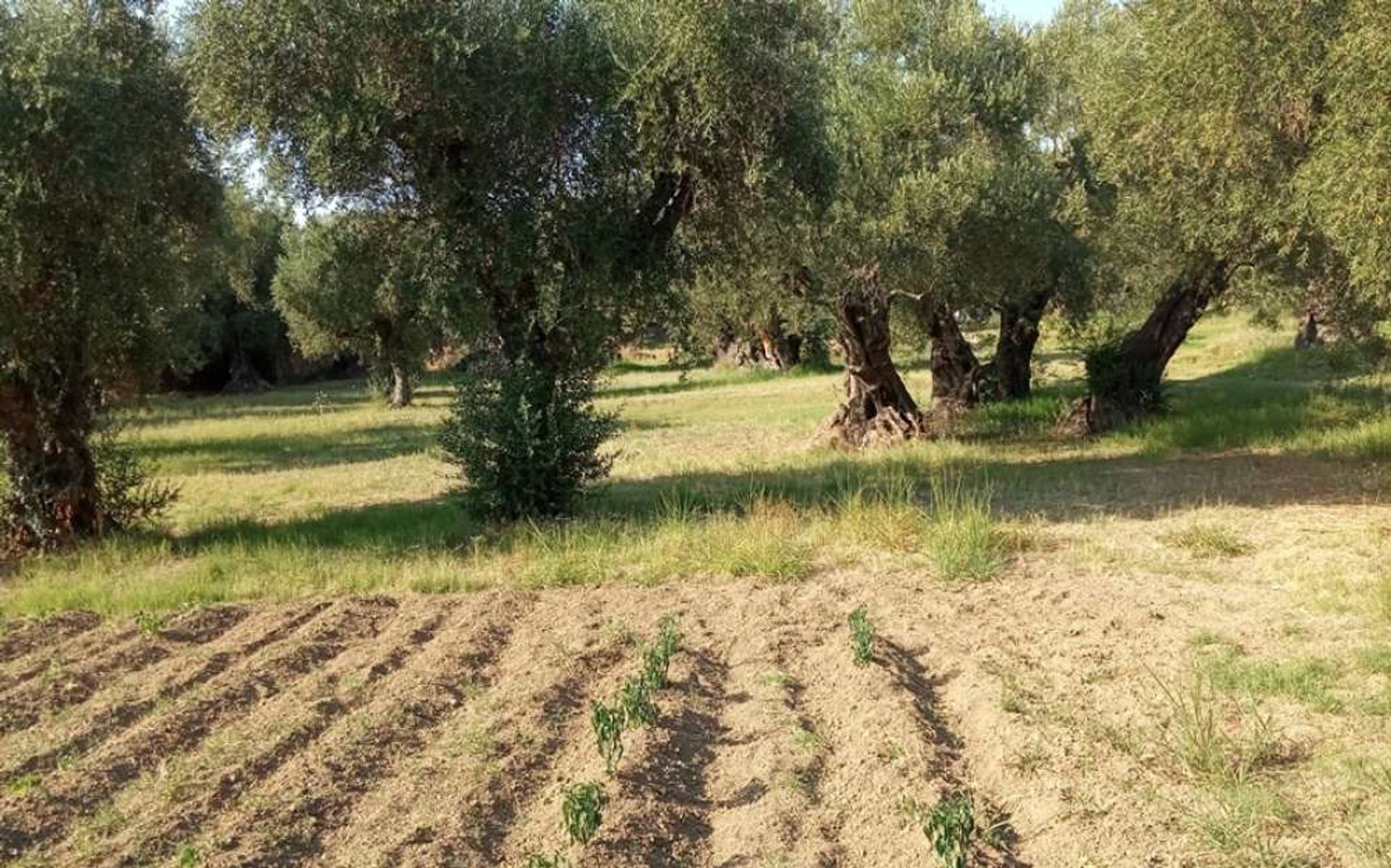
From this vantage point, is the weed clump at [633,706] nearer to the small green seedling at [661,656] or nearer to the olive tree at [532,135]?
the small green seedling at [661,656]

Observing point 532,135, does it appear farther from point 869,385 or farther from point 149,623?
point 869,385

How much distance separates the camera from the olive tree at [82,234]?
11.0 m

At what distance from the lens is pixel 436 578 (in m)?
10.1

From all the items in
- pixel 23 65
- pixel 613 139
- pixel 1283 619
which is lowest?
pixel 1283 619

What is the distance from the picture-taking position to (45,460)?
495 inches

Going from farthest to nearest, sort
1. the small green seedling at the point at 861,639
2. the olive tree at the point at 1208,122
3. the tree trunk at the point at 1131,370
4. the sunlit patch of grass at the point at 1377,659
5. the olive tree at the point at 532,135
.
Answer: the tree trunk at the point at 1131,370 → the olive tree at the point at 1208,122 → the olive tree at the point at 532,135 → the small green seedling at the point at 861,639 → the sunlit patch of grass at the point at 1377,659

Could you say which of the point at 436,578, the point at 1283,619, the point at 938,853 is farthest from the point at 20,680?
the point at 1283,619

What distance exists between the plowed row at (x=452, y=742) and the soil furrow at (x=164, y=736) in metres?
0.02

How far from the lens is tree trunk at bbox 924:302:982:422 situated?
2428cm

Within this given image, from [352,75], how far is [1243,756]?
34.9 feet

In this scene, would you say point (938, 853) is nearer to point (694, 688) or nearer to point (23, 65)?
point (694, 688)

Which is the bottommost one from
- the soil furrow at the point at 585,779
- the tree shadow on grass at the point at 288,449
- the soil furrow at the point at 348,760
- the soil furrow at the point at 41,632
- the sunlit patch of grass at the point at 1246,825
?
the sunlit patch of grass at the point at 1246,825

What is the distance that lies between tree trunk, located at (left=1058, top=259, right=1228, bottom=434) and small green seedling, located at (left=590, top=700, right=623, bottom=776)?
56.8 ft

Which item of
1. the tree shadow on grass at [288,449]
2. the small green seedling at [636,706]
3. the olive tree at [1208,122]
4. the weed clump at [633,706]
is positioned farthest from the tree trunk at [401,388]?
the small green seedling at [636,706]
